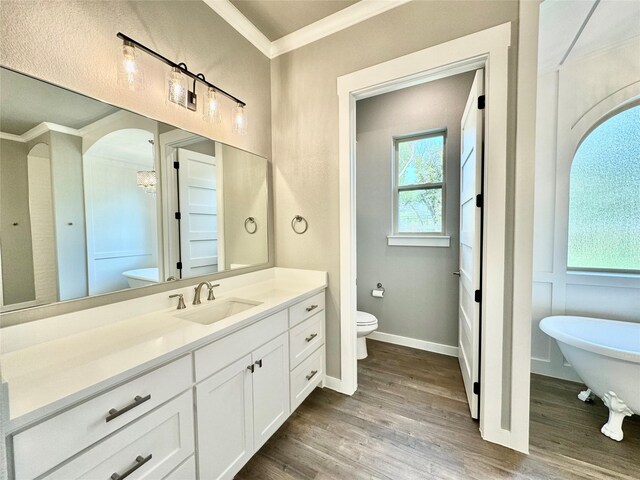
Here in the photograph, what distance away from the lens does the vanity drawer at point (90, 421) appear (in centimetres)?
67

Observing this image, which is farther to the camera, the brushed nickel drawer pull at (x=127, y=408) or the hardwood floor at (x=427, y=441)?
the hardwood floor at (x=427, y=441)

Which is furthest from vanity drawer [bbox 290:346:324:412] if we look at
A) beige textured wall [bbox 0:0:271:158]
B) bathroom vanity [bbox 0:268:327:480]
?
beige textured wall [bbox 0:0:271:158]

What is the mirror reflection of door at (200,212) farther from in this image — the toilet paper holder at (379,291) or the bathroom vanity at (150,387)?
the toilet paper holder at (379,291)

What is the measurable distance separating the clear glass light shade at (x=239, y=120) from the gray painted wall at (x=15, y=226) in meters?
1.11

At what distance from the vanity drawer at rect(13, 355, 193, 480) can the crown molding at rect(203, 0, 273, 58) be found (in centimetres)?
213

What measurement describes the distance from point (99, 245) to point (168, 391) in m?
0.77

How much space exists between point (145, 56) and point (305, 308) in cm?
173

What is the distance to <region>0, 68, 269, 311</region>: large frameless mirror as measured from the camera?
1.01 metres

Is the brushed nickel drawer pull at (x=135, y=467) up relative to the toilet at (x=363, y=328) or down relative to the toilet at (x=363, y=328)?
up

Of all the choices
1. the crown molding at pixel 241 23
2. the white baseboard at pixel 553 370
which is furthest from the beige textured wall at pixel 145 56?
the white baseboard at pixel 553 370

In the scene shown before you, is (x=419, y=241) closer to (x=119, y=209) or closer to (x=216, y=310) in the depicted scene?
(x=216, y=310)

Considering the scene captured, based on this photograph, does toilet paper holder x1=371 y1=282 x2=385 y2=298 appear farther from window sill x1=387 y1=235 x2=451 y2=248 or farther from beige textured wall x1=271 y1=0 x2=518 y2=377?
beige textured wall x1=271 y1=0 x2=518 y2=377

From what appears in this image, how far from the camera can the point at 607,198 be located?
2104mm

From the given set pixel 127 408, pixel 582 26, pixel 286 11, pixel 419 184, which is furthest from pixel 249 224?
pixel 582 26
